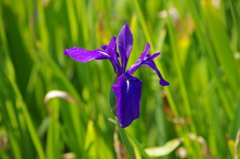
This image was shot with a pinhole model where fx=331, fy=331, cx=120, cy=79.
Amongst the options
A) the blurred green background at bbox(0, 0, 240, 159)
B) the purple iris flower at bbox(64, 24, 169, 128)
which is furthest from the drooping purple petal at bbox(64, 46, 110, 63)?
the blurred green background at bbox(0, 0, 240, 159)

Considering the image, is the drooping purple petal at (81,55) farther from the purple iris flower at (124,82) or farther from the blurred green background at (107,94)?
the blurred green background at (107,94)

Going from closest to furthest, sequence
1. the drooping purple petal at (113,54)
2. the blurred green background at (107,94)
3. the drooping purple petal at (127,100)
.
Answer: the drooping purple petal at (127,100)
the drooping purple petal at (113,54)
the blurred green background at (107,94)

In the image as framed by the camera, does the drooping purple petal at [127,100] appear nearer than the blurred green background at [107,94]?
Yes

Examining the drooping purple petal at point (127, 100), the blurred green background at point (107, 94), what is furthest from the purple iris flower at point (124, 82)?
the blurred green background at point (107, 94)

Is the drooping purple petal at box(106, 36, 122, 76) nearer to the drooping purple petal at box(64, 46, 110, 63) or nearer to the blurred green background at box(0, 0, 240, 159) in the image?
the drooping purple petal at box(64, 46, 110, 63)

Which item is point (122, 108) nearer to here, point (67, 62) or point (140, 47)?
point (140, 47)

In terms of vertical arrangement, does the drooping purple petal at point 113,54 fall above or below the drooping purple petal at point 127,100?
above

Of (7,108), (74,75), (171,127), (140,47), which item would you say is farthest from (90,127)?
(74,75)

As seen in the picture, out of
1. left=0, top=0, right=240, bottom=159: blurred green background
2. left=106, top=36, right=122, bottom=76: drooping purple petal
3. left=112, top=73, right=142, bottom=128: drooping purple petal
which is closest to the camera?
left=112, top=73, right=142, bottom=128: drooping purple petal

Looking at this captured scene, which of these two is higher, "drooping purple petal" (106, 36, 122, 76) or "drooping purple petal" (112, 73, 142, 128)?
"drooping purple petal" (106, 36, 122, 76)
